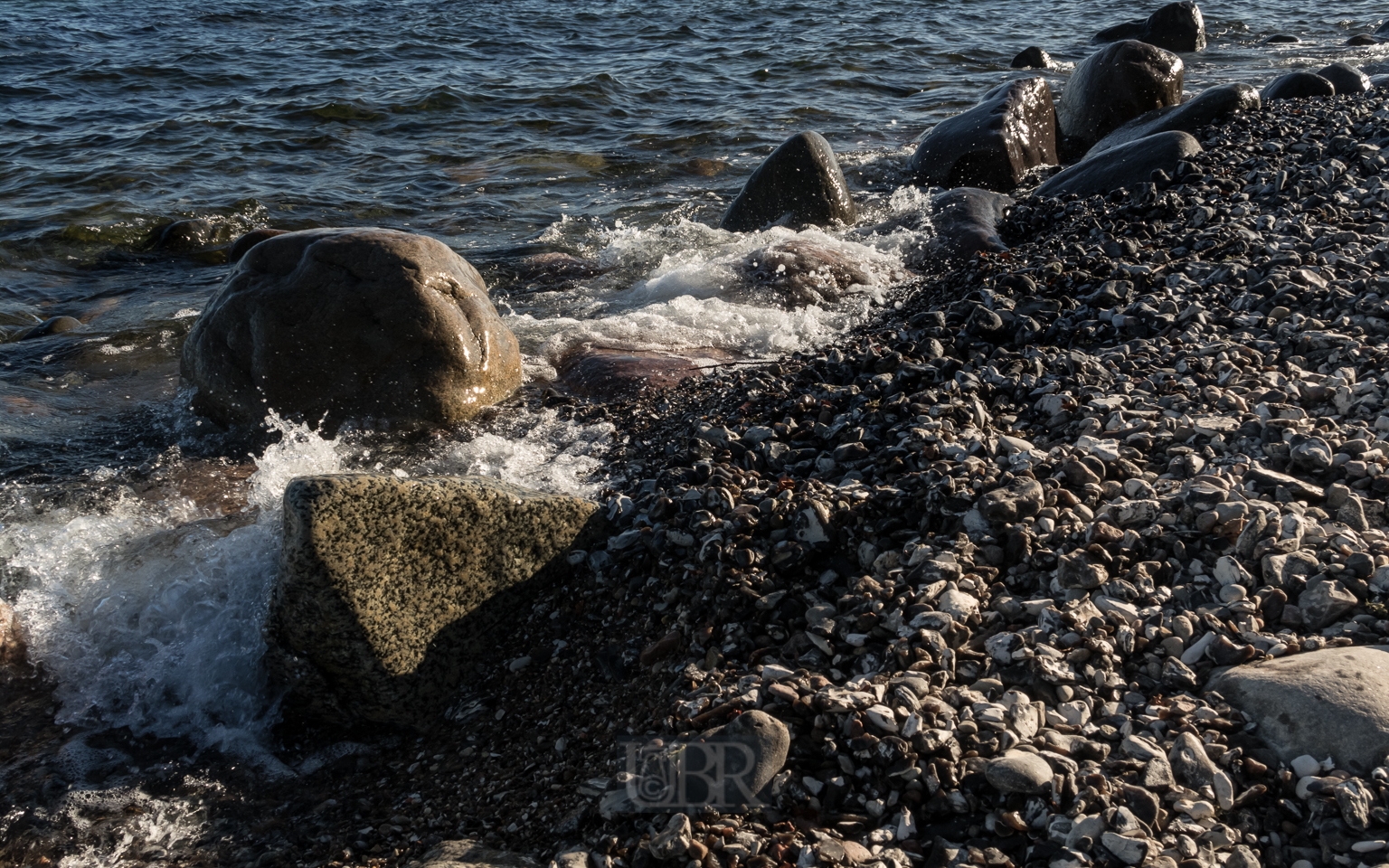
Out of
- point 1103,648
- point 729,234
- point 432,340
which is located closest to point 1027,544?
point 1103,648

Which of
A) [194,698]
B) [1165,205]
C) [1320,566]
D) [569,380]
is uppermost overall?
[1165,205]

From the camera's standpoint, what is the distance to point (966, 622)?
285 cm

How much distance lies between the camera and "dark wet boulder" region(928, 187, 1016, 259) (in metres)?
7.62

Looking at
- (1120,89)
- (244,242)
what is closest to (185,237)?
(244,242)

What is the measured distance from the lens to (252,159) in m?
10.8

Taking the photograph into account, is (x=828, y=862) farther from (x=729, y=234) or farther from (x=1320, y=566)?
(x=729, y=234)

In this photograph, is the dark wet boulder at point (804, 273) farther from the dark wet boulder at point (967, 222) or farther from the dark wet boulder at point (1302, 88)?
the dark wet boulder at point (1302, 88)

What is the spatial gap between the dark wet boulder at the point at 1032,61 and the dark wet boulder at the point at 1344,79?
5768mm

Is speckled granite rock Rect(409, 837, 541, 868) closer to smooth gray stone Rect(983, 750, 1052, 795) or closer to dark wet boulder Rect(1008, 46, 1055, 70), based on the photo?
smooth gray stone Rect(983, 750, 1052, 795)

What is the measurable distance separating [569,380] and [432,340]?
1.00 meters

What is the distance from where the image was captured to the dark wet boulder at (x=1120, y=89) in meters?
10.9

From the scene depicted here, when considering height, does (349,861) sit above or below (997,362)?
below

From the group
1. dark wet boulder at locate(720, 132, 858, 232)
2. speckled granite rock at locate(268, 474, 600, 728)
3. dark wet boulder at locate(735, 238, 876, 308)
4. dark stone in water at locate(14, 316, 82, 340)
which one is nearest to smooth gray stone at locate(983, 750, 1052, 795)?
speckled granite rock at locate(268, 474, 600, 728)

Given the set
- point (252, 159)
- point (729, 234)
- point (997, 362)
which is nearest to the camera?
point (997, 362)
